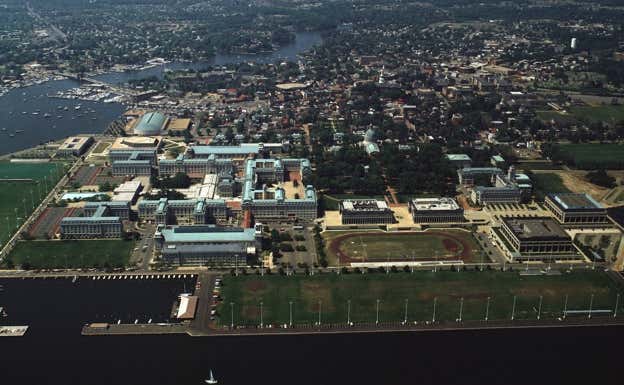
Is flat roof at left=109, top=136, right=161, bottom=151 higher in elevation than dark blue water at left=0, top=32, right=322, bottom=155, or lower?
higher

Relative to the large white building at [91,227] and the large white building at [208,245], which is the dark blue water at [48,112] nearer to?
the large white building at [91,227]

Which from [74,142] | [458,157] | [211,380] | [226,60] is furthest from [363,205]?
[226,60]

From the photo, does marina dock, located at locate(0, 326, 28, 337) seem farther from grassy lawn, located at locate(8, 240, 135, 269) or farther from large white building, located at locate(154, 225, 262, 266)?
large white building, located at locate(154, 225, 262, 266)

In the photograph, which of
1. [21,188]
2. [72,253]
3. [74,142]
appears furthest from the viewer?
[74,142]

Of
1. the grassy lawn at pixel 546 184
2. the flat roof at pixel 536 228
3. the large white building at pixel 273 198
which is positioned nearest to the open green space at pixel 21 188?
the large white building at pixel 273 198

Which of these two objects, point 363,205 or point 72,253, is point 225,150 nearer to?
point 363,205

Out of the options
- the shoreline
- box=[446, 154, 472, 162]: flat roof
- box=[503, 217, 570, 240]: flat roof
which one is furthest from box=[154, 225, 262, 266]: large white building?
box=[446, 154, 472, 162]: flat roof
